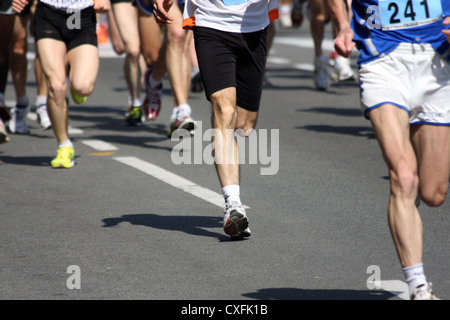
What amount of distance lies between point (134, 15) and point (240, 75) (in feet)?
16.6

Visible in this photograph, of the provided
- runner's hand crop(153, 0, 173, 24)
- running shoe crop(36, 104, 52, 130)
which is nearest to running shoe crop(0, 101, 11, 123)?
running shoe crop(36, 104, 52, 130)

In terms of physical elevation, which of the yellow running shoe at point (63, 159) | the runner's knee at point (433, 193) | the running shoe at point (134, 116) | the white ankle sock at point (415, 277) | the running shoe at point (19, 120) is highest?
the running shoe at point (134, 116)

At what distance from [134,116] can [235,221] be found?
5.92 m

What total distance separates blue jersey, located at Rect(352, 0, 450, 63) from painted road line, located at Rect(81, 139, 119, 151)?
5.39m

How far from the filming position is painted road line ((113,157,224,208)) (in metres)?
7.13

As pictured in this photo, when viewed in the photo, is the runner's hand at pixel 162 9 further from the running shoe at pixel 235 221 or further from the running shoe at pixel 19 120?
the running shoe at pixel 19 120

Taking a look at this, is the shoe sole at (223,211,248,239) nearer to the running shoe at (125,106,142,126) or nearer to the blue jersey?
the blue jersey

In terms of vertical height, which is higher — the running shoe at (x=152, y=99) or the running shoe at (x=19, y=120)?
the running shoe at (x=152, y=99)

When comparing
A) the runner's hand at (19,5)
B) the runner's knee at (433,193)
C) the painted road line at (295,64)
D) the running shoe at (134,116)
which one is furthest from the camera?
the painted road line at (295,64)

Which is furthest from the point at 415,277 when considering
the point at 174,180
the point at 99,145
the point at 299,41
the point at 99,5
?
the point at 299,41

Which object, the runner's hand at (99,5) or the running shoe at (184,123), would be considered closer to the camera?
the runner's hand at (99,5)

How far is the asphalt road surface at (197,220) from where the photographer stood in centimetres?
480

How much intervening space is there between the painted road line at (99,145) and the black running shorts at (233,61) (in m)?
3.69

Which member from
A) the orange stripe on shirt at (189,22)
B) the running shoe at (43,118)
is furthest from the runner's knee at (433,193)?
the running shoe at (43,118)
